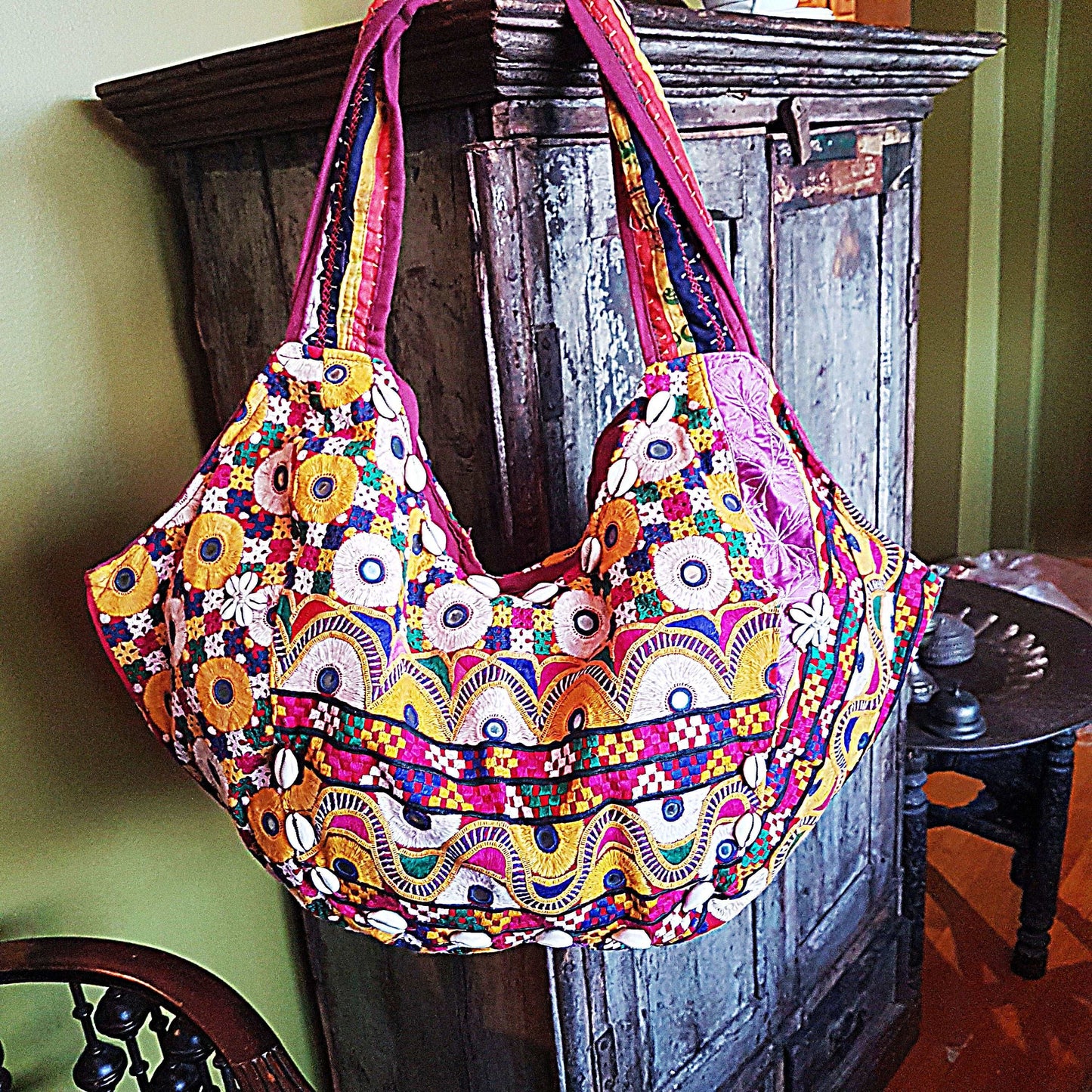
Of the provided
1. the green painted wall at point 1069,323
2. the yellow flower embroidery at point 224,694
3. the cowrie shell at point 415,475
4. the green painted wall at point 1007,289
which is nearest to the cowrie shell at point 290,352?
the cowrie shell at point 415,475

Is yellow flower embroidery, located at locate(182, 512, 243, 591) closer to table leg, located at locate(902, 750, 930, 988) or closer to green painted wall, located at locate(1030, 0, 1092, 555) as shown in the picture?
table leg, located at locate(902, 750, 930, 988)

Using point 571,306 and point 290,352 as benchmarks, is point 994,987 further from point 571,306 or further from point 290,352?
point 290,352

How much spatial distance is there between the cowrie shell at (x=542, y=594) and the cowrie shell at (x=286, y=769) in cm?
20

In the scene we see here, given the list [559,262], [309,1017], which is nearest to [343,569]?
[559,262]

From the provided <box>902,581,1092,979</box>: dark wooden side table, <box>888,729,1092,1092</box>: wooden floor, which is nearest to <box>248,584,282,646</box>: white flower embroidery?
<box>902,581,1092,979</box>: dark wooden side table

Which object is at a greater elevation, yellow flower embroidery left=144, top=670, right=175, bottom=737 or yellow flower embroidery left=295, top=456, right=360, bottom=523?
yellow flower embroidery left=295, top=456, right=360, bottom=523

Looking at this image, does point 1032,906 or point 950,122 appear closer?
point 1032,906

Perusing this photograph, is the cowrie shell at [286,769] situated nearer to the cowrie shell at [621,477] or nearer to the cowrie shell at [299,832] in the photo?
the cowrie shell at [299,832]

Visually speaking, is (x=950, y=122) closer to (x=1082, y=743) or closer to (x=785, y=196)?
(x=1082, y=743)

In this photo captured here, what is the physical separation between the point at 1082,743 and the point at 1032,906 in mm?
975

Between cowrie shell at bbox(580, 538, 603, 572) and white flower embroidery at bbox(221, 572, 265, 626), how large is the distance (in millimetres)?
230

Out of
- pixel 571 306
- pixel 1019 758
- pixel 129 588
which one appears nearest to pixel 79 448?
pixel 129 588

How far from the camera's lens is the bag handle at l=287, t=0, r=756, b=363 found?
0.78 m

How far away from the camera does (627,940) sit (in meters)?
0.80
